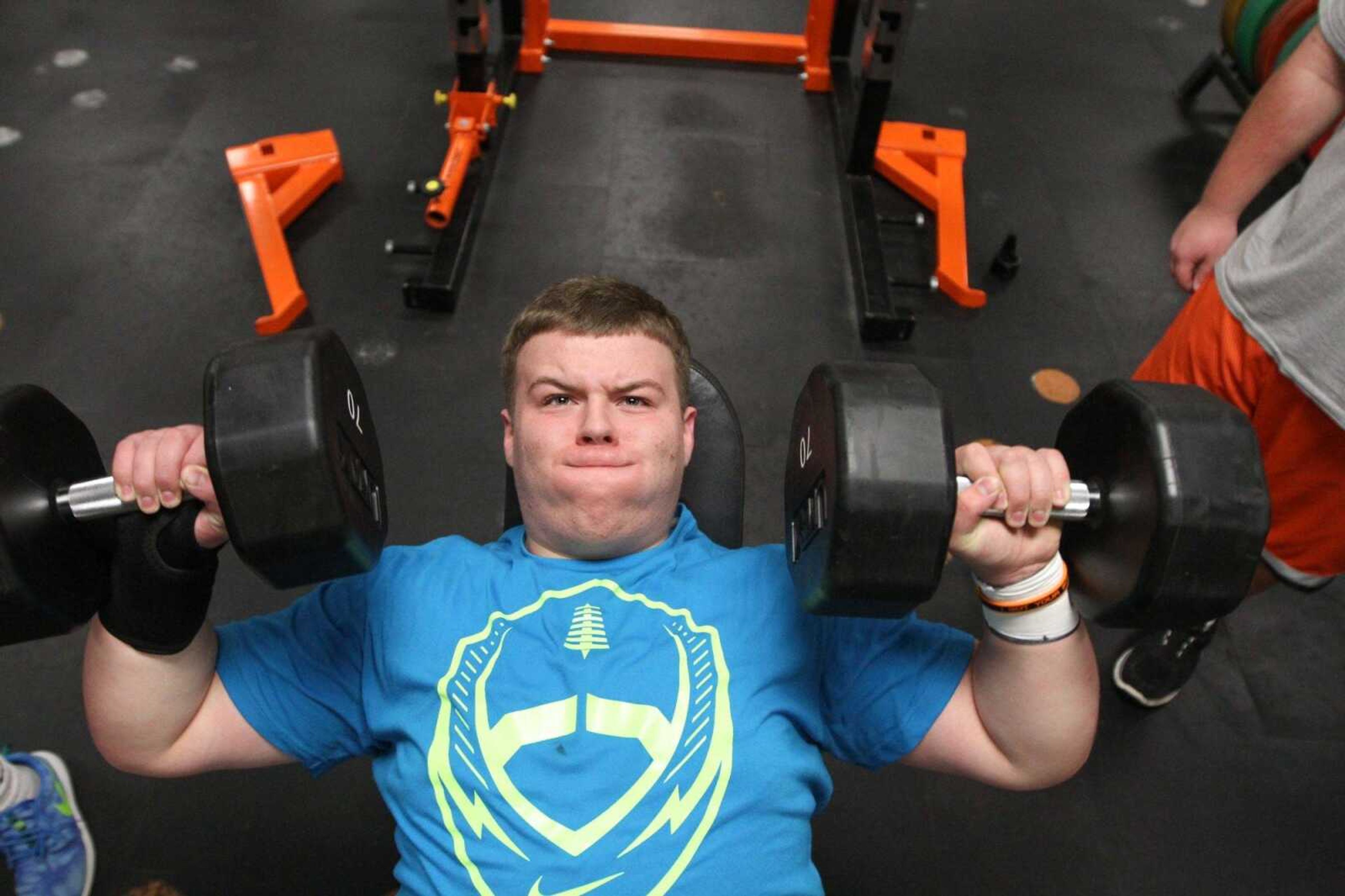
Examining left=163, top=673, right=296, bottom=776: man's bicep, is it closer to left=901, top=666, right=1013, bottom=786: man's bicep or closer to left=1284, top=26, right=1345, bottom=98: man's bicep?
left=901, top=666, right=1013, bottom=786: man's bicep

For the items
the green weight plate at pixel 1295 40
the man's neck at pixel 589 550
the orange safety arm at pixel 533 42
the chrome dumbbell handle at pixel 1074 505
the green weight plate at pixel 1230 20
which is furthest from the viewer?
the orange safety arm at pixel 533 42

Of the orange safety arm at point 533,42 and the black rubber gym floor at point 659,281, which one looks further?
the orange safety arm at point 533,42

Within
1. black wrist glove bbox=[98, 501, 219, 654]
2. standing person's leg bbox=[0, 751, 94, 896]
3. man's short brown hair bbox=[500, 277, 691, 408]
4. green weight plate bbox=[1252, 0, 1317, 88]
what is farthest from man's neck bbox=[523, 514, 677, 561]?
green weight plate bbox=[1252, 0, 1317, 88]

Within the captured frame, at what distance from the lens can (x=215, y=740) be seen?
116 cm

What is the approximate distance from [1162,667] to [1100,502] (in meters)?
1.13

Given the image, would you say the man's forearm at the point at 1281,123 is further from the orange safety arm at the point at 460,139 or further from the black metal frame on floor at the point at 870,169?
the orange safety arm at the point at 460,139

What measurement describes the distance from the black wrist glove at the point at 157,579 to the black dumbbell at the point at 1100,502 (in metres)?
0.72

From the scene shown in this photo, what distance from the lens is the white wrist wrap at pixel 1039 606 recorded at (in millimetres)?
1041

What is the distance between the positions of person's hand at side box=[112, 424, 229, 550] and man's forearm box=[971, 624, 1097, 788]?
94cm

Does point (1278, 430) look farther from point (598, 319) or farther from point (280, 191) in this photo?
point (280, 191)

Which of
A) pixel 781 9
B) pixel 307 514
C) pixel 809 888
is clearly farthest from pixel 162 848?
pixel 781 9

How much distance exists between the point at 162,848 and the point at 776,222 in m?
2.50

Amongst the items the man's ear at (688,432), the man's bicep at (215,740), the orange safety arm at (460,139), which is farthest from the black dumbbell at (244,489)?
the orange safety arm at (460,139)

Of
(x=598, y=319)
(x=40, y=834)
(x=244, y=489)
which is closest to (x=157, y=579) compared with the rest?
(x=244, y=489)
